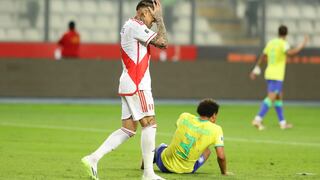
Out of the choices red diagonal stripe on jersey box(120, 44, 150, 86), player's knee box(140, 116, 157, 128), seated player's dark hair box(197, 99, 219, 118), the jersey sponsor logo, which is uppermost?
red diagonal stripe on jersey box(120, 44, 150, 86)

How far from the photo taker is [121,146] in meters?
17.8

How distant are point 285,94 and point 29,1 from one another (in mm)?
9371

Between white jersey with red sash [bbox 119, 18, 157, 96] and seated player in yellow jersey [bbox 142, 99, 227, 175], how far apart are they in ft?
3.13

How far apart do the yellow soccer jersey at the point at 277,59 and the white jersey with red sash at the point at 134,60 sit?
10451mm

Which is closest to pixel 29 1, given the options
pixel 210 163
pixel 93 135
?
pixel 93 135

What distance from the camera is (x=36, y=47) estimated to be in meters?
35.3

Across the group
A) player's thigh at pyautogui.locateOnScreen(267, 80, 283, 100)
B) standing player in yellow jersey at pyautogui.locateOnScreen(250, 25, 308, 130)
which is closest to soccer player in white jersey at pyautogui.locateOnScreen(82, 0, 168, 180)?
standing player in yellow jersey at pyautogui.locateOnScreen(250, 25, 308, 130)

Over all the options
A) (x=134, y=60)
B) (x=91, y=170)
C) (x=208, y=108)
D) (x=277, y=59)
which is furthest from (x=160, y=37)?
(x=277, y=59)

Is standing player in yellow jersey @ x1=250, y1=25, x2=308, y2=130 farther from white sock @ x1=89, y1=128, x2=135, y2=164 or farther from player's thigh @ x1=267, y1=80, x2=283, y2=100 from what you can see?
white sock @ x1=89, y1=128, x2=135, y2=164

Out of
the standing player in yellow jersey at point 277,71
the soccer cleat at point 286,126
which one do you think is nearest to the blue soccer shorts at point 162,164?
the standing player in yellow jersey at point 277,71

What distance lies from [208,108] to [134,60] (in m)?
1.20

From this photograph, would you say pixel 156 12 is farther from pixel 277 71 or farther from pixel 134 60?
pixel 277 71

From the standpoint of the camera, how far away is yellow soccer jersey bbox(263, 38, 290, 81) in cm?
2256

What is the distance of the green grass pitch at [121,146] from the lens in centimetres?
1356
